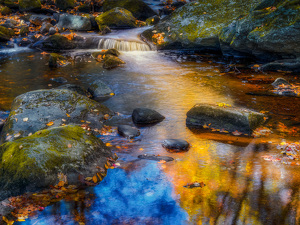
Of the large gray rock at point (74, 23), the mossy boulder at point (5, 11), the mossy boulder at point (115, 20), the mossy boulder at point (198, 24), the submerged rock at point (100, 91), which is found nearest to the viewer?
the submerged rock at point (100, 91)

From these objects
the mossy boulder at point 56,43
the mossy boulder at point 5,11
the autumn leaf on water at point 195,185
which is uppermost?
the mossy boulder at point 5,11

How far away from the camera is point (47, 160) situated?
4.12 m

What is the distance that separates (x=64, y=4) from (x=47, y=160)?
24141 mm

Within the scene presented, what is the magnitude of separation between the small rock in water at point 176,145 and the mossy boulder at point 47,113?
187cm

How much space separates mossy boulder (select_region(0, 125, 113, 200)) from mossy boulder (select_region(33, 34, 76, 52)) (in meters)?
12.3

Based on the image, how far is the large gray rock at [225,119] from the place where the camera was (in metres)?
6.09

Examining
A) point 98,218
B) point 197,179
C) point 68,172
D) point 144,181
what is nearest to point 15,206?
point 68,172

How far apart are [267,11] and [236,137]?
25.9ft

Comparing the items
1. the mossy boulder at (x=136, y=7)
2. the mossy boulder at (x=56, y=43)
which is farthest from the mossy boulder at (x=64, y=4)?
the mossy boulder at (x=56, y=43)

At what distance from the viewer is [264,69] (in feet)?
37.3

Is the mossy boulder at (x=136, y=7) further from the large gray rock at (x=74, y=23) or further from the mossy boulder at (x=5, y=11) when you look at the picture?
the mossy boulder at (x=5, y=11)

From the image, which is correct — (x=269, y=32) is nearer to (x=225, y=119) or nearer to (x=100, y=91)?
(x=225, y=119)

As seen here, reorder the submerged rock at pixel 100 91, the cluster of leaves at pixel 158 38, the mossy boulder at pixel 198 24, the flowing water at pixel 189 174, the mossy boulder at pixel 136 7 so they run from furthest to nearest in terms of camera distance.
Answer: the mossy boulder at pixel 136 7, the cluster of leaves at pixel 158 38, the mossy boulder at pixel 198 24, the submerged rock at pixel 100 91, the flowing water at pixel 189 174

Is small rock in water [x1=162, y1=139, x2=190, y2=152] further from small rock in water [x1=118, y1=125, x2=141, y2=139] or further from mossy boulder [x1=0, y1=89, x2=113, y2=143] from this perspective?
mossy boulder [x1=0, y1=89, x2=113, y2=143]
